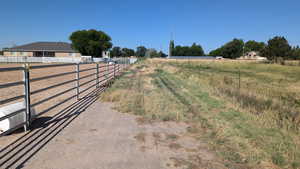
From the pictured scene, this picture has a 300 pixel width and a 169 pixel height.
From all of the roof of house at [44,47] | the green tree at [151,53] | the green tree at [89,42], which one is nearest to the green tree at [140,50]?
the green tree at [151,53]

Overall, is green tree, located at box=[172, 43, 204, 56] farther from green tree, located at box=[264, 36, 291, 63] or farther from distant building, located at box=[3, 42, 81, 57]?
distant building, located at box=[3, 42, 81, 57]

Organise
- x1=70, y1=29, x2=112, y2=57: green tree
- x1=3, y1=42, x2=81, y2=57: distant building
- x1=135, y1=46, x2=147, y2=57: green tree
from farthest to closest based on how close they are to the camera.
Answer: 1. x1=135, y1=46, x2=147, y2=57: green tree
2. x1=70, y1=29, x2=112, y2=57: green tree
3. x1=3, y1=42, x2=81, y2=57: distant building

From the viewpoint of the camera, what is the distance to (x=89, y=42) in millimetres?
57281

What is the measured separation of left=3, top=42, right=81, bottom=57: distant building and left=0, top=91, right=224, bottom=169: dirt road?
5795 cm

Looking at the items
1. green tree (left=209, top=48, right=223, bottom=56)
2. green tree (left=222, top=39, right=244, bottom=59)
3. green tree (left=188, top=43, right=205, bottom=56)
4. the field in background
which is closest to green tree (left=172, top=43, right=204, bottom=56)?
green tree (left=188, top=43, right=205, bottom=56)

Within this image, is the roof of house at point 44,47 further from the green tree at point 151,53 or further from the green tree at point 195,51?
the green tree at point 195,51

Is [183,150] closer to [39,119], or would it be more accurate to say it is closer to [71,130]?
[71,130]

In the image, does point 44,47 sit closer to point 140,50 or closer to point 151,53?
point 151,53

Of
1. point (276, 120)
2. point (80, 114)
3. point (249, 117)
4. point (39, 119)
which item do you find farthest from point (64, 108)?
point (276, 120)

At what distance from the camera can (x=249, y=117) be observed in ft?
17.2

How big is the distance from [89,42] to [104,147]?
58.2m

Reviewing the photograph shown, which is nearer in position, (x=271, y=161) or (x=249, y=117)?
(x=271, y=161)

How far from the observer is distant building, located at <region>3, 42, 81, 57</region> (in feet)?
180

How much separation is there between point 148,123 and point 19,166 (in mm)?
2811
